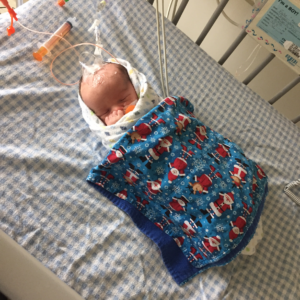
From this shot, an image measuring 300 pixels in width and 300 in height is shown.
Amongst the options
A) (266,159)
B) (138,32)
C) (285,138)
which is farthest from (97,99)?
(285,138)

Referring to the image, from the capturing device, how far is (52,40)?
3.34 feet

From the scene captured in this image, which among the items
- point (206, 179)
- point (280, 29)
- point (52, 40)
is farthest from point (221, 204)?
point (52, 40)

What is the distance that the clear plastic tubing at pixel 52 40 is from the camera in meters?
0.99

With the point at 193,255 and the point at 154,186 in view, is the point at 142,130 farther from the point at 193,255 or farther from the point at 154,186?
the point at 193,255

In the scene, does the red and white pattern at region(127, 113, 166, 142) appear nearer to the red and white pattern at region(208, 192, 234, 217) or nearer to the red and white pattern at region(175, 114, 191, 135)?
the red and white pattern at region(175, 114, 191, 135)

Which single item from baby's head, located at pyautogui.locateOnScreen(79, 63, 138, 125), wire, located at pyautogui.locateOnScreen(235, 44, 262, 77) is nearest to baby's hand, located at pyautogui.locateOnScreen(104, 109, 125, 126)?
baby's head, located at pyautogui.locateOnScreen(79, 63, 138, 125)

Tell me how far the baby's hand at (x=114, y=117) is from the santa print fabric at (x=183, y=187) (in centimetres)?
11

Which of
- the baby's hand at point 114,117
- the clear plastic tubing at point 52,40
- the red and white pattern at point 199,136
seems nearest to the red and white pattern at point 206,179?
the red and white pattern at point 199,136

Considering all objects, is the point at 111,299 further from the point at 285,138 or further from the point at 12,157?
the point at 285,138

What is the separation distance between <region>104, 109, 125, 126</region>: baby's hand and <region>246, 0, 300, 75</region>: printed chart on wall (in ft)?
2.13

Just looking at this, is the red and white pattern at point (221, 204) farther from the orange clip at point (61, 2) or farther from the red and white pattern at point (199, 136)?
the orange clip at point (61, 2)

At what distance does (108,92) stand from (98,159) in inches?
10.2

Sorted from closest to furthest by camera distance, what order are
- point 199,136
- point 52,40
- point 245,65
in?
point 199,136 → point 52,40 → point 245,65

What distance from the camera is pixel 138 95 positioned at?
0.96m
